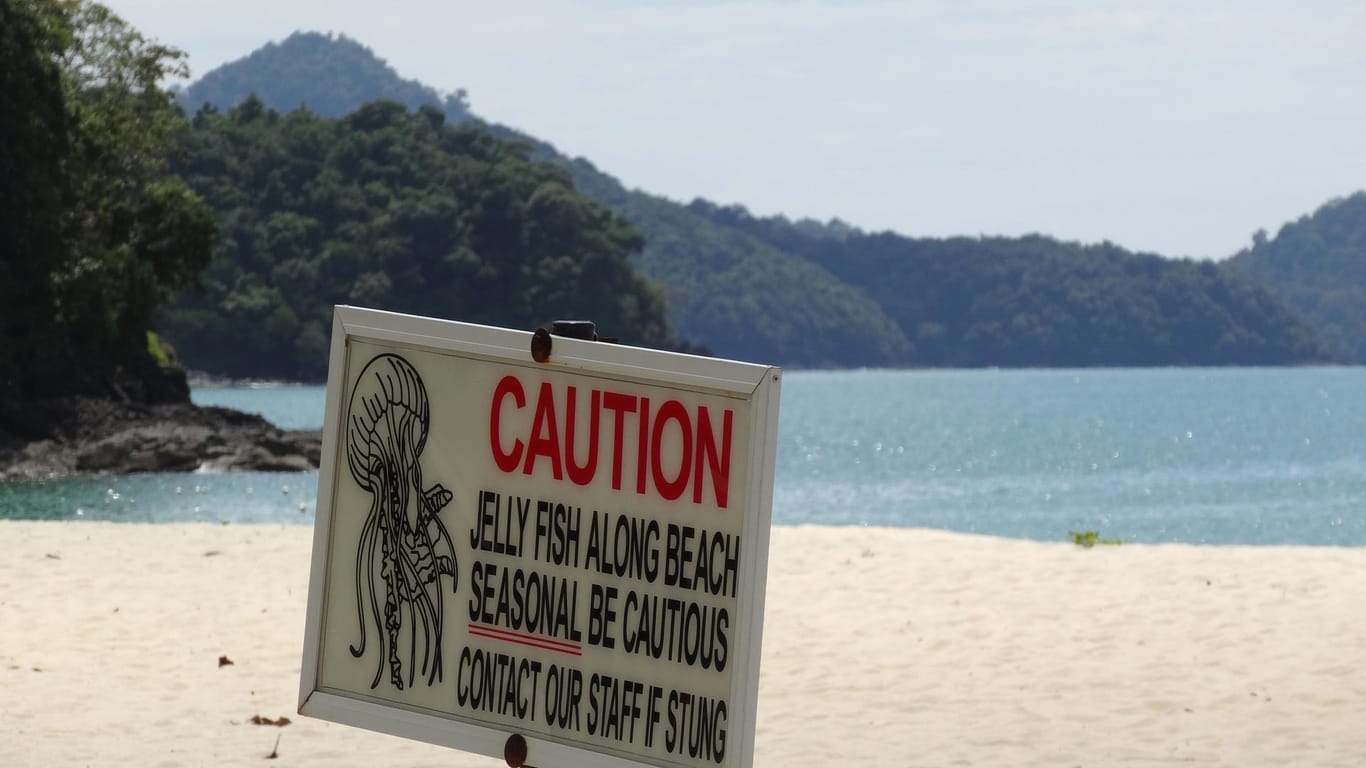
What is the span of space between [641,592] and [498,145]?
305 ft

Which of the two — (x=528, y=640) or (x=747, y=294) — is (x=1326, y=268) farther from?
(x=528, y=640)

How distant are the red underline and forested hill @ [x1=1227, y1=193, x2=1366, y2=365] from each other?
191 m

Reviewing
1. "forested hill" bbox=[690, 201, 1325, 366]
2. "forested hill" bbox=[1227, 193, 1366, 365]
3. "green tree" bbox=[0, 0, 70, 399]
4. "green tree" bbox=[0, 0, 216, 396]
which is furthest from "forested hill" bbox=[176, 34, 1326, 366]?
"green tree" bbox=[0, 0, 70, 399]

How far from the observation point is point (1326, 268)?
18812cm

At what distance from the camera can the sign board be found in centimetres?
275

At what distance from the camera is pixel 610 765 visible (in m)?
2.88

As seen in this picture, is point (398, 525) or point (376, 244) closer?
point (398, 525)

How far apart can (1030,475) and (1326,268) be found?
155 metres

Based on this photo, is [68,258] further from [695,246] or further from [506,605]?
[695,246]

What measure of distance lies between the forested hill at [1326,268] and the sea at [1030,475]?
76561mm

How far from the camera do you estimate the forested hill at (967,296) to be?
156 meters

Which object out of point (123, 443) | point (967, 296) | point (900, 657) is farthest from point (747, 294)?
point (900, 657)

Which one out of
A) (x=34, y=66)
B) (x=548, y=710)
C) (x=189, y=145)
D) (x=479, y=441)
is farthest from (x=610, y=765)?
(x=189, y=145)

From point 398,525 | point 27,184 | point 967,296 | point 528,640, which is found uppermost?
point 967,296
